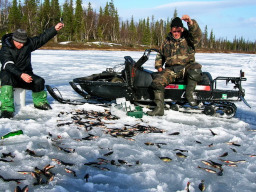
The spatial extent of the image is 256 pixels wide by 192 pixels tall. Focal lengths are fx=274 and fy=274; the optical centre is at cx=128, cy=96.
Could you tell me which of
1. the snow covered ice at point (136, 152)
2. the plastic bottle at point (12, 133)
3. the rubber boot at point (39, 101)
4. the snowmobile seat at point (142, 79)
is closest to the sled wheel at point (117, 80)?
the snowmobile seat at point (142, 79)

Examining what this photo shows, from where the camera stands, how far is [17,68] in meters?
5.09

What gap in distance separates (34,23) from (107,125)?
64.0 metres

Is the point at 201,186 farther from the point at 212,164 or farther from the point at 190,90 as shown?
the point at 190,90

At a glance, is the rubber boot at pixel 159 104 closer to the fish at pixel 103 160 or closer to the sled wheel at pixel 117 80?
the sled wheel at pixel 117 80

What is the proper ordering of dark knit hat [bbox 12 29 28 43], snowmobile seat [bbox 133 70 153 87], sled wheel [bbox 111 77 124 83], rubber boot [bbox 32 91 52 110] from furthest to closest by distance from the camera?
sled wheel [bbox 111 77 124 83], snowmobile seat [bbox 133 70 153 87], rubber boot [bbox 32 91 52 110], dark knit hat [bbox 12 29 28 43]

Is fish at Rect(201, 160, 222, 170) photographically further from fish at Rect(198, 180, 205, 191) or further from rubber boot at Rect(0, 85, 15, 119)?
rubber boot at Rect(0, 85, 15, 119)

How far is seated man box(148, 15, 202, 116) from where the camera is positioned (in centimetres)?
531

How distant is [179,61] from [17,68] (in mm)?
3139

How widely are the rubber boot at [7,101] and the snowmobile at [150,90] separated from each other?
4.48 feet

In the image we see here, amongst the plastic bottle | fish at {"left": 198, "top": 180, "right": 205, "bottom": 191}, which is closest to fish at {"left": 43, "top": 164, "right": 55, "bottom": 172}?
the plastic bottle

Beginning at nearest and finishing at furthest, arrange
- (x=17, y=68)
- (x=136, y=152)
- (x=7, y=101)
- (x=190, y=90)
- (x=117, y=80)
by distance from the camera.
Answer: (x=136, y=152), (x=7, y=101), (x=17, y=68), (x=190, y=90), (x=117, y=80)

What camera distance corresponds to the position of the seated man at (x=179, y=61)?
5.31 metres

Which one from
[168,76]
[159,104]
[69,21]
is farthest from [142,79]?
[69,21]

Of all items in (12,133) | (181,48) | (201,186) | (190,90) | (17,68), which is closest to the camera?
(201,186)
